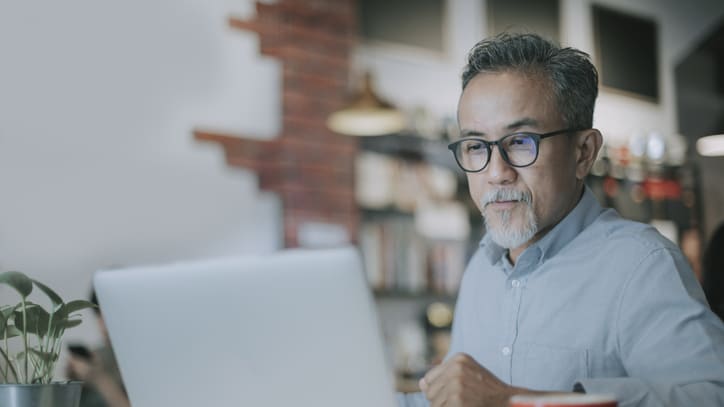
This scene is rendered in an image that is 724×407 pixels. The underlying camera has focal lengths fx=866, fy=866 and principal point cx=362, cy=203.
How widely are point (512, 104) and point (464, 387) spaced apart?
0.65 m

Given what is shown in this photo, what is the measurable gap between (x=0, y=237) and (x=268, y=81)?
155 cm

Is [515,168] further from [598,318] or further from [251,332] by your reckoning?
[251,332]

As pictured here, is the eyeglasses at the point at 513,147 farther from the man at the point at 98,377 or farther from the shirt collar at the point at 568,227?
the man at the point at 98,377

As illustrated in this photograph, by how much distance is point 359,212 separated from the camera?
4.69 m

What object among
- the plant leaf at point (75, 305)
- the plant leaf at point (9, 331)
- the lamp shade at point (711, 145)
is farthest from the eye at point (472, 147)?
the lamp shade at point (711, 145)

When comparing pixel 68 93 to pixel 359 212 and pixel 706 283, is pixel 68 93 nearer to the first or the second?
pixel 359 212

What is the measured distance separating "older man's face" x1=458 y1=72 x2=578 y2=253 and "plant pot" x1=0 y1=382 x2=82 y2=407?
86 centimetres

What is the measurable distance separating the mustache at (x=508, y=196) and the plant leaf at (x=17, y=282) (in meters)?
0.87

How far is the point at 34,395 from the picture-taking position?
1400 mm

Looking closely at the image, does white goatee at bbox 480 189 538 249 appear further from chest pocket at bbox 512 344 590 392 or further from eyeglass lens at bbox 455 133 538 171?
chest pocket at bbox 512 344 590 392

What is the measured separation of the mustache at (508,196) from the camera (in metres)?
1.70

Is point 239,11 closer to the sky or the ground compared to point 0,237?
closer to the sky

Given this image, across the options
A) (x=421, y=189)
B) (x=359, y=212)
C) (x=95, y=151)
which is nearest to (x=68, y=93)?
(x=95, y=151)

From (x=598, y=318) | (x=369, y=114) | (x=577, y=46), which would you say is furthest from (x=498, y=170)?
(x=577, y=46)
